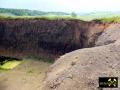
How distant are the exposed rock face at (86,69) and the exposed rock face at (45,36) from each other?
374 inches

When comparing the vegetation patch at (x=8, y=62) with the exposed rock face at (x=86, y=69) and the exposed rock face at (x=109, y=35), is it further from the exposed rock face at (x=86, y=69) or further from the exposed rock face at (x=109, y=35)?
the exposed rock face at (x=86, y=69)

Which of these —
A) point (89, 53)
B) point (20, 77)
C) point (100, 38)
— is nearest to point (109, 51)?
point (89, 53)

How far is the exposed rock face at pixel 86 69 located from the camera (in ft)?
64.6

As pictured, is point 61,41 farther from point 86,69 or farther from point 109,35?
point 86,69

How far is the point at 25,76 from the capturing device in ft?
98.6

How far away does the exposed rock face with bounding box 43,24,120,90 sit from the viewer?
1969 cm

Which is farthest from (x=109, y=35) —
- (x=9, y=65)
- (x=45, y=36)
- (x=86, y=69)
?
(x=9, y=65)

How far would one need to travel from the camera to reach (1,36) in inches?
1505

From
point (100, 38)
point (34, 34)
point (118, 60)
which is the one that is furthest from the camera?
point (34, 34)

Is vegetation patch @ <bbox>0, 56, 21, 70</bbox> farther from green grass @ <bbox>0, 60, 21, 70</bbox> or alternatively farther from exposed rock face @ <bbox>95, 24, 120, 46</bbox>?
exposed rock face @ <bbox>95, 24, 120, 46</bbox>

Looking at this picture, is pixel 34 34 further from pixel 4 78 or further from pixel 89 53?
pixel 89 53

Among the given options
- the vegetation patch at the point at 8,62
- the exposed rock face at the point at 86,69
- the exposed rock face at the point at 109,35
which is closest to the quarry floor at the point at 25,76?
the vegetation patch at the point at 8,62

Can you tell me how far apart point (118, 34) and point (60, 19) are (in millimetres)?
8982

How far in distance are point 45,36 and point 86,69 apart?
15.5 metres
